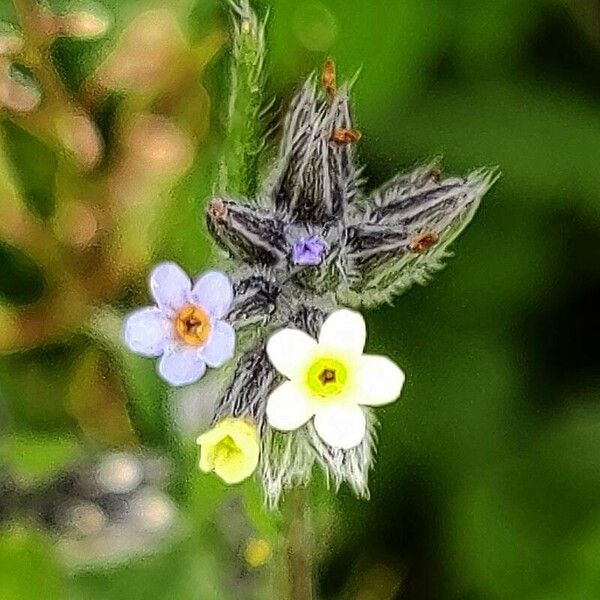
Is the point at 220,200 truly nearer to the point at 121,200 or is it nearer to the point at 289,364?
the point at 289,364

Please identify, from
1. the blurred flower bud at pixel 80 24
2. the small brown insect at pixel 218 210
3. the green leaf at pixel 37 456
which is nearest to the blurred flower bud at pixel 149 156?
the blurred flower bud at pixel 80 24

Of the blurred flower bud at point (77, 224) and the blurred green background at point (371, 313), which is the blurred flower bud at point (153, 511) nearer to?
the blurred green background at point (371, 313)

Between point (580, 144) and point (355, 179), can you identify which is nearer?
point (355, 179)

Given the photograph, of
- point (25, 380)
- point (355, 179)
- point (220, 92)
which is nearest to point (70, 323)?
point (25, 380)

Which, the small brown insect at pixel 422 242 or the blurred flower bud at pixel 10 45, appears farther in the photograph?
the blurred flower bud at pixel 10 45

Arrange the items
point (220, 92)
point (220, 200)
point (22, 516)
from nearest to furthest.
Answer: point (220, 200)
point (22, 516)
point (220, 92)
